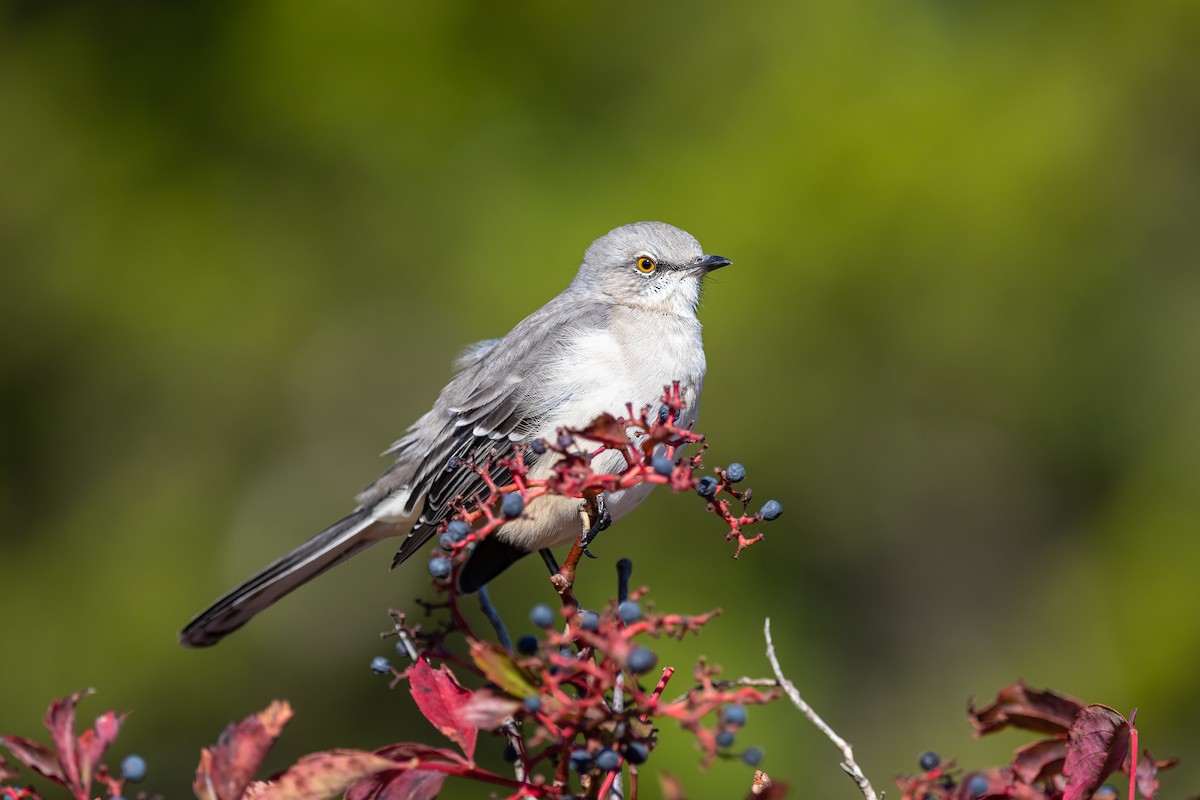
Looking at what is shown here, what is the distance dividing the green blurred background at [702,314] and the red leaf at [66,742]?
201 inches

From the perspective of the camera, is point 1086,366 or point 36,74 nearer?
point 1086,366

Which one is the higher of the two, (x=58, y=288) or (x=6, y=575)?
(x=58, y=288)

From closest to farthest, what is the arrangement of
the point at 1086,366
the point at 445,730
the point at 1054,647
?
the point at 445,730 → the point at 1054,647 → the point at 1086,366

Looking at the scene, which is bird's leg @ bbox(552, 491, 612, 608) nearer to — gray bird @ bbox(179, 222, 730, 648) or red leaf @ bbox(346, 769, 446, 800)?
red leaf @ bbox(346, 769, 446, 800)

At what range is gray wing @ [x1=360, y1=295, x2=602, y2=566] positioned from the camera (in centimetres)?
375

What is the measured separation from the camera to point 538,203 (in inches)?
315

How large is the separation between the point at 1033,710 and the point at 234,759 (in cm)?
117

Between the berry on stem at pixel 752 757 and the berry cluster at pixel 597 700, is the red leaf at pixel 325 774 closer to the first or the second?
the berry cluster at pixel 597 700

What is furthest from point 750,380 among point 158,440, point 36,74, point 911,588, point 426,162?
point 36,74

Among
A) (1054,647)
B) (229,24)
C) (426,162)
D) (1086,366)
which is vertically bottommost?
(1054,647)

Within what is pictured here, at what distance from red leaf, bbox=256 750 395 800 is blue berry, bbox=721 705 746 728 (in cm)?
40

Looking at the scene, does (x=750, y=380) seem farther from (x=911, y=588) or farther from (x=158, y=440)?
(x=158, y=440)

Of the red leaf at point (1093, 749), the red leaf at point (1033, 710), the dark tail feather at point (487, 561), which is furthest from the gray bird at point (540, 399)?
the red leaf at point (1093, 749)

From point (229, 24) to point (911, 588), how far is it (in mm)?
6067
